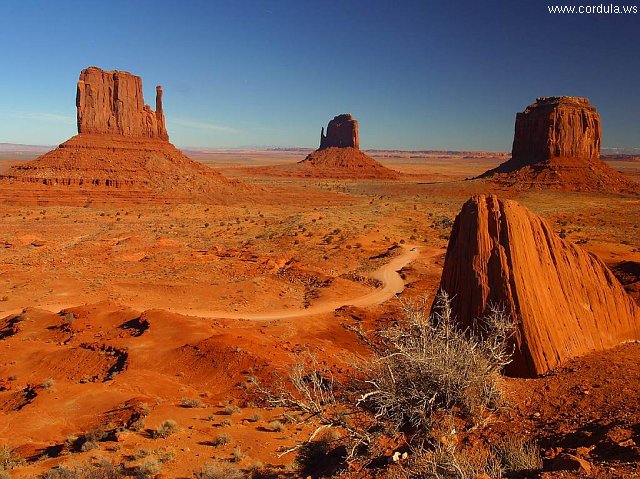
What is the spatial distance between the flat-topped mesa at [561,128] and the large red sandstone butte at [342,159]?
4217cm

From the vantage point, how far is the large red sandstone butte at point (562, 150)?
245 feet

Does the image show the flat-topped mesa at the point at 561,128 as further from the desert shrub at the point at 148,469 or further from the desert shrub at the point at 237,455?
the desert shrub at the point at 148,469

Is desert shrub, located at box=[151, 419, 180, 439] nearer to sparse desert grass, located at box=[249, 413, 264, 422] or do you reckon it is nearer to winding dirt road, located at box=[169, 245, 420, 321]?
sparse desert grass, located at box=[249, 413, 264, 422]

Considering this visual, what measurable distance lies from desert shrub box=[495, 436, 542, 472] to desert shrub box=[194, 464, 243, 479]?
13.5ft

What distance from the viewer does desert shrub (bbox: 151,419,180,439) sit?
9.12m

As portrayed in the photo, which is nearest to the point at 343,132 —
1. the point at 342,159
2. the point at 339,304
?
the point at 342,159

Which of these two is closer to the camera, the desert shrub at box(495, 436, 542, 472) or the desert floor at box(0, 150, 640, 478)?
the desert shrub at box(495, 436, 542, 472)

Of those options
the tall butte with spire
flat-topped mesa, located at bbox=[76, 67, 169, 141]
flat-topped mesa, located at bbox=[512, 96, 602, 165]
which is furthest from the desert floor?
flat-topped mesa, located at bbox=[512, 96, 602, 165]

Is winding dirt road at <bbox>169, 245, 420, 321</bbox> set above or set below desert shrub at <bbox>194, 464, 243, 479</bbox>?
below

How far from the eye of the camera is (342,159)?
132625 millimetres

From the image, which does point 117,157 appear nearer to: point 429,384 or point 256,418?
point 256,418

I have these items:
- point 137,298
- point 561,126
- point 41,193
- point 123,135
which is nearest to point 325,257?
point 137,298

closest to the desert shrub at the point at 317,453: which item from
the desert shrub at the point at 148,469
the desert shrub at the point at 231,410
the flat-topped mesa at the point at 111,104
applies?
the desert shrub at the point at 148,469

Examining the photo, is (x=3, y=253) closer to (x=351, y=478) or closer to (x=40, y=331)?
(x=40, y=331)
